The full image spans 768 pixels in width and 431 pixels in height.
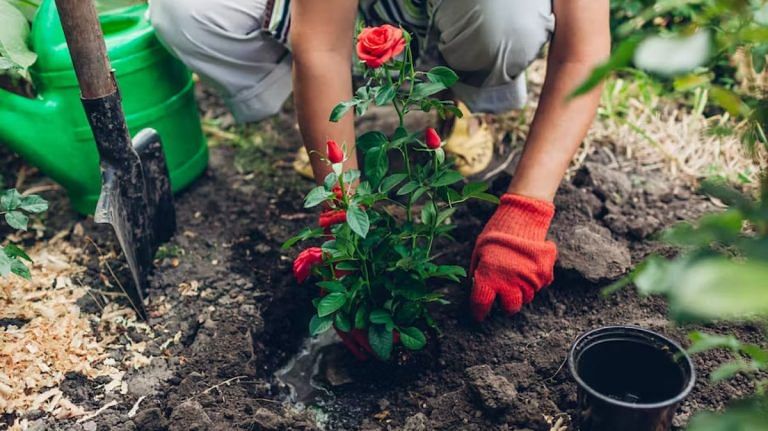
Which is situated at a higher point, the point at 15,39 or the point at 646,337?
the point at 15,39

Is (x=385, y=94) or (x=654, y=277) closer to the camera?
(x=654, y=277)

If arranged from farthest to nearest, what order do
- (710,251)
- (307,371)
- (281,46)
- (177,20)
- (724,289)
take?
(281,46)
(177,20)
(307,371)
(710,251)
(724,289)

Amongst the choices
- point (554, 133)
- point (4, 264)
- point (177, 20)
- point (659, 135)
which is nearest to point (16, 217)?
point (4, 264)

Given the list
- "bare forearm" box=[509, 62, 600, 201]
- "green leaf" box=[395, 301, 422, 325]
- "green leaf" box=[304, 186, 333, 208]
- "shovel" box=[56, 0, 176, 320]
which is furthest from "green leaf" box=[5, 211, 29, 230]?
"bare forearm" box=[509, 62, 600, 201]

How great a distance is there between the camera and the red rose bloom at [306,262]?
1.59m

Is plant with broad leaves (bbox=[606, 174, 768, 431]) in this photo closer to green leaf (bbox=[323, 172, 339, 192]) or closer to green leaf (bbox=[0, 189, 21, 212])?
green leaf (bbox=[323, 172, 339, 192])

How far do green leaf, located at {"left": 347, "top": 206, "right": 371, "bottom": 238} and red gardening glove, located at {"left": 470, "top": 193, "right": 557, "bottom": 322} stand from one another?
40 cm

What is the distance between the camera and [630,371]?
1.47 meters

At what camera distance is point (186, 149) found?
7.50ft

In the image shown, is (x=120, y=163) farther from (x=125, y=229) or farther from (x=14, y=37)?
(x=14, y=37)

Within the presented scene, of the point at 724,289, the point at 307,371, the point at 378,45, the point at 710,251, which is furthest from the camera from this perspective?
the point at 307,371

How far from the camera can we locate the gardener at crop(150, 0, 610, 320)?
5.54ft

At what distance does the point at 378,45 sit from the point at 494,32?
658mm

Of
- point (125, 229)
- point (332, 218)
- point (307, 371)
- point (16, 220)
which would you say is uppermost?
point (332, 218)
